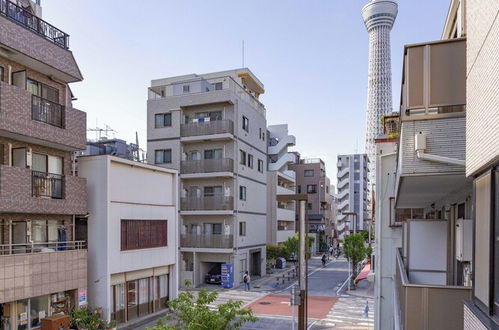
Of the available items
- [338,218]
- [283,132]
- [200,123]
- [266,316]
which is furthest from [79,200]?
[338,218]

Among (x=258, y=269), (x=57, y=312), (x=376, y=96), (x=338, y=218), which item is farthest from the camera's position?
(x=376, y=96)

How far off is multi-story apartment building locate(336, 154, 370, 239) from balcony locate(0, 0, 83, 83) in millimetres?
80987

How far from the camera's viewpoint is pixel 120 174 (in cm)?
1836

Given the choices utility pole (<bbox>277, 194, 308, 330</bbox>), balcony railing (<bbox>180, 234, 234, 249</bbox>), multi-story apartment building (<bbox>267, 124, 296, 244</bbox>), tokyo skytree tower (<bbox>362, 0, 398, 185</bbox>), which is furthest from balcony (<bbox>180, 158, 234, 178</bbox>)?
tokyo skytree tower (<bbox>362, 0, 398, 185</bbox>)

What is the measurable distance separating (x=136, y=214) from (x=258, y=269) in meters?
20.4

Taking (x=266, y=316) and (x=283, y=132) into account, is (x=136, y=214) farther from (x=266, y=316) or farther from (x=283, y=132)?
(x=283, y=132)

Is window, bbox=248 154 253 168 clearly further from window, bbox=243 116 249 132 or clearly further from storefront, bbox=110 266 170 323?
storefront, bbox=110 266 170 323

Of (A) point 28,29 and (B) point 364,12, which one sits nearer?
(A) point 28,29

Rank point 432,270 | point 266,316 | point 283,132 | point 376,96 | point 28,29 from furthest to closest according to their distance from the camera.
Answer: point 376,96, point 283,132, point 266,316, point 28,29, point 432,270

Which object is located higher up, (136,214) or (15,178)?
(15,178)

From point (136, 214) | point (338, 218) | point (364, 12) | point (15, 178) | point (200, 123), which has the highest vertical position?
point (364, 12)

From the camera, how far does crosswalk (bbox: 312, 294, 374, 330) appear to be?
2017 centimetres

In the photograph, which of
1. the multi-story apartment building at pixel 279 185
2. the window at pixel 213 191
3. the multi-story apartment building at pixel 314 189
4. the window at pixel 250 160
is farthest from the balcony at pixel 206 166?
the multi-story apartment building at pixel 314 189

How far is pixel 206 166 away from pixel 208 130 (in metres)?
2.93
